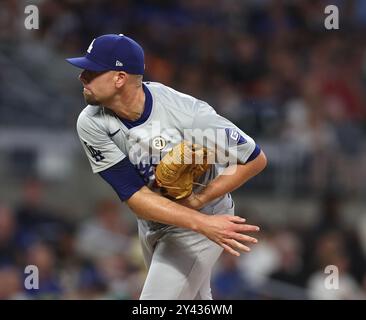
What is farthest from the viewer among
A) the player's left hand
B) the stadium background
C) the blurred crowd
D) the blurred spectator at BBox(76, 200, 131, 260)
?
the blurred spectator at BBox(76, 200, 131, 260)

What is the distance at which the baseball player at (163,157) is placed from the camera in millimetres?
4230

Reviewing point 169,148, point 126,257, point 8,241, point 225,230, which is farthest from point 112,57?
point 8,241

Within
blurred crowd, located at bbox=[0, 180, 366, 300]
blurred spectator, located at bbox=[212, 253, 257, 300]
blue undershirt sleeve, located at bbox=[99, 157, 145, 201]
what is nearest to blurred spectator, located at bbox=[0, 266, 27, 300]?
blurred crowd, located at bbox=[0, 180, 366, 300]

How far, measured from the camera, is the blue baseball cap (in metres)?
4.23

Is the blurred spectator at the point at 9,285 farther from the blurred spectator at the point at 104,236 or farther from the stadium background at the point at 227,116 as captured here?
the blurred spectator at the point at 104,236

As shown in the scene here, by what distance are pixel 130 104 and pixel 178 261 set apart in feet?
2.50

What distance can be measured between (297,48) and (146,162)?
20.0 ft

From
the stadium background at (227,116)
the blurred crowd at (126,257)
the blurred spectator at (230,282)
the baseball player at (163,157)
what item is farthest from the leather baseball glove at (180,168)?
the blurred spectator at (230,282)

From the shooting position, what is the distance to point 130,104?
14.2 ft

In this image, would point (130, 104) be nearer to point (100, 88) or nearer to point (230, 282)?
point (100, 88)

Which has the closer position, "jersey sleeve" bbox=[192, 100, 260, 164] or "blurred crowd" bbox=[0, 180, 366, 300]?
"jersey sleeve" bbox=[192, 100, 260, 164]

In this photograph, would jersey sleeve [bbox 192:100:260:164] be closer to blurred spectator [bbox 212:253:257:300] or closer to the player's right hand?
the player's right hand

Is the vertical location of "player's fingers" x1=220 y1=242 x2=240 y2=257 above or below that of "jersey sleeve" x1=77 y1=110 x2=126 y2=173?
below
